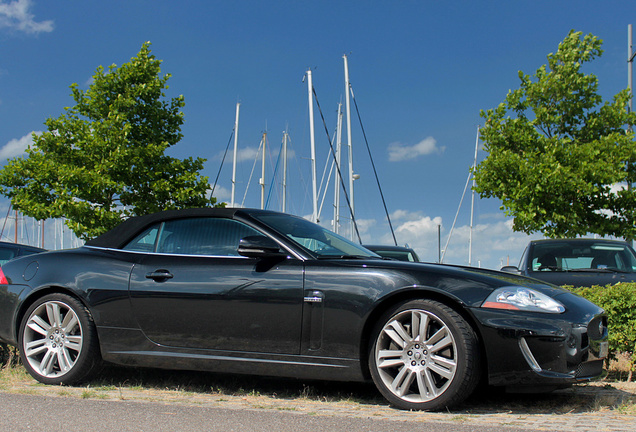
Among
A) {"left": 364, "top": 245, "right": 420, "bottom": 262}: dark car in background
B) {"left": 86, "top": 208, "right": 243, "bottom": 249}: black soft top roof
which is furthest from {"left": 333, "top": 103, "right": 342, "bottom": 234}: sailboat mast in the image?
{"left": 86, "top": 208, "right": 243, "bottom": 249}: black soft top roof

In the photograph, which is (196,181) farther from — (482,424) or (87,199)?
(482,424)

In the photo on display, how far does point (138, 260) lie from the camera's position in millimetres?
5027

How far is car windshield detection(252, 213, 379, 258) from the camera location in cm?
477

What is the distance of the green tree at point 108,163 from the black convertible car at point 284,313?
1533 cm

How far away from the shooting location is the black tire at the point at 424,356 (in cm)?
394

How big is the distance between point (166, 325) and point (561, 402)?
294 centimetres

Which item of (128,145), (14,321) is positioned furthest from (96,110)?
(14,321)

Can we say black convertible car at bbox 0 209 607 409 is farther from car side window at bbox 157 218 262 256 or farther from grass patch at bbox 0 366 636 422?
grass patch at bbox 0 366 636 422

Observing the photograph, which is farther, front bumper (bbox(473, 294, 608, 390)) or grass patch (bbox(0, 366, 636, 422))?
grass patch (bbox(0, 366, 636, 422))

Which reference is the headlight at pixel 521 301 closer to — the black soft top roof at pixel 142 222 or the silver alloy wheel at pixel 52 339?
the black soft top roof at pixel 142 222

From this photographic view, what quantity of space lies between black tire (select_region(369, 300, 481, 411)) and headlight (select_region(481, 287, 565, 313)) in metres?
0.24

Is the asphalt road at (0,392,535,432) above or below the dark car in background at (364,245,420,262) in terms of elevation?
below

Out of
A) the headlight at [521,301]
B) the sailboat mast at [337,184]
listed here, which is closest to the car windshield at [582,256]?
the headlight at [521,301]

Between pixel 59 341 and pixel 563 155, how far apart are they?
14.9 metres
